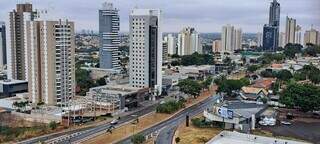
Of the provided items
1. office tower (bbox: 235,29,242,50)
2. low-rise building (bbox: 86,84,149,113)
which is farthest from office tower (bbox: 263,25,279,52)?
low-rise building (bbox: 86,84,149,113)

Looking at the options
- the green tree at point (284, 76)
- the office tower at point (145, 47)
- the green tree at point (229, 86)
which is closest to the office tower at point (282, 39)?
the green tree at point (284, 76)

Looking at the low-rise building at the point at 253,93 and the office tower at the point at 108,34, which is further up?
the office tower at the point at 108,34

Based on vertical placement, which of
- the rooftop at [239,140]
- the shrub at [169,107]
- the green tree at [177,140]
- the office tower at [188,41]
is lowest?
the green tree at [177,140]

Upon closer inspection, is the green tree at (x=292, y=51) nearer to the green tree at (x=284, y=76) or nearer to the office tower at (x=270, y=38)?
the office tower at (x=270, y=38)

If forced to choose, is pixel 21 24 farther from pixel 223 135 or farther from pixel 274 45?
pixel 274 45

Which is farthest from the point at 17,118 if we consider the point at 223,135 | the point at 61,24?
the point at 223,135

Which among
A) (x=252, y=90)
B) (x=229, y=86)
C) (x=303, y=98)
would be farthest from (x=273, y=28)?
(x=303, y=98)

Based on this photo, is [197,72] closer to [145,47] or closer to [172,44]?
[145,47]
